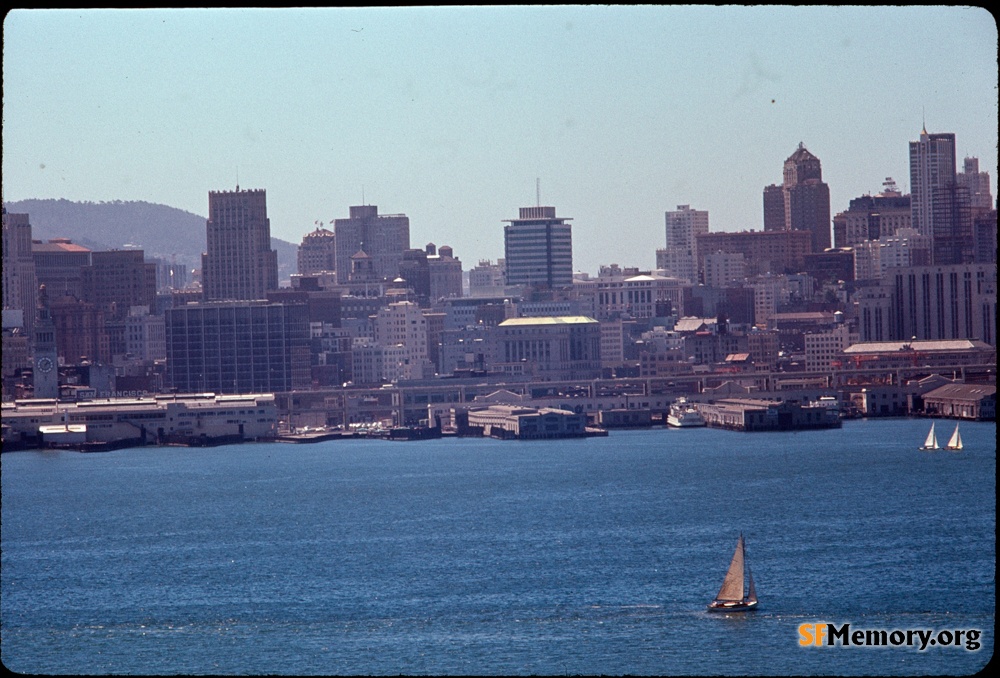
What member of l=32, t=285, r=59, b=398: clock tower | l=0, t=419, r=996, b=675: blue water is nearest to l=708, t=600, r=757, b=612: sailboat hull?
l=0, t=419, r=996, b=675: blue water

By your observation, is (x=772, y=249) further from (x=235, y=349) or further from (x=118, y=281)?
(x=235, y=349)

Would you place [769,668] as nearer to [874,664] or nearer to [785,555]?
[874,664]

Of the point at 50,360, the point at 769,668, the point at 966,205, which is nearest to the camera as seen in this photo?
the point at 769,668

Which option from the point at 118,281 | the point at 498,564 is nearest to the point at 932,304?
the point at 118,281

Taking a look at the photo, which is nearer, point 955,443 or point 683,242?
point 955,443

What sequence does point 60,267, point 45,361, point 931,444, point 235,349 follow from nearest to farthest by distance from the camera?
point 931,444 < point 45,361 < point 235,349 < point 60,267

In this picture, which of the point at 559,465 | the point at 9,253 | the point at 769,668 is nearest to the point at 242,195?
the point at 9,253

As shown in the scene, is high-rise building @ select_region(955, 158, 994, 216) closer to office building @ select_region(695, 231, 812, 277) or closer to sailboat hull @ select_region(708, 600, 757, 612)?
office building @ select_region(695, 231, 812, 277)

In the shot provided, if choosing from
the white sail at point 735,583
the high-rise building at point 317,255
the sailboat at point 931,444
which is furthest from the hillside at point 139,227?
the white sail at point 735,583
